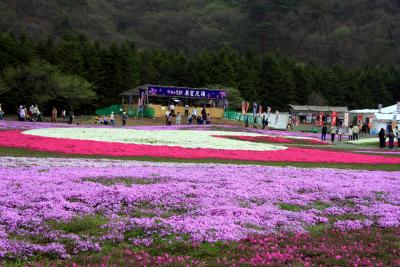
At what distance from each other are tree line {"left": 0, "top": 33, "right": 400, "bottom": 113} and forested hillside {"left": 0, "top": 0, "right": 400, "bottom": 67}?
27.0 meters

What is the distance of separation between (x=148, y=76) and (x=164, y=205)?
8984 centimetres

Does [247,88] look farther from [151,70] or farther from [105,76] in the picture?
[105,76]

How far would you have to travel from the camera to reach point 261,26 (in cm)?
15775

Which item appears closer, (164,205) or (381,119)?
(164,205)

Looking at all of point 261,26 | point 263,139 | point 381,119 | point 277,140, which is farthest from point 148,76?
point 261,26

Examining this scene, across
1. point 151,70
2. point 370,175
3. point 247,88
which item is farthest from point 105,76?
point 370,175

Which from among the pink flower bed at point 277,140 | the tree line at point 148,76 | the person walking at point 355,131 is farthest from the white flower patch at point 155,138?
the tree line at point 148,76

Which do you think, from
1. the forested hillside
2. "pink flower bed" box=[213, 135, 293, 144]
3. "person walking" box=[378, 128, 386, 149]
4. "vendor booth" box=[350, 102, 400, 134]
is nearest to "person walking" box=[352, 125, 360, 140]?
"person walking" box=[378, 128, 386, 149]

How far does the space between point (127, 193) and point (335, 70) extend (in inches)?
4535

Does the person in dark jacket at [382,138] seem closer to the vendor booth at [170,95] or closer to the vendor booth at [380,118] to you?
the vendor booth at [380,118]

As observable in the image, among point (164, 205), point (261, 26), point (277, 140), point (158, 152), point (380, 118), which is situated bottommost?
point (277, 140)

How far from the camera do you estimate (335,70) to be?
401 feet

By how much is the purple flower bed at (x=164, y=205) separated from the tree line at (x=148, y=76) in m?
56.6

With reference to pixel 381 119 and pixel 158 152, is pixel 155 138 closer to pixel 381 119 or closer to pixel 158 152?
pixel 158 152
